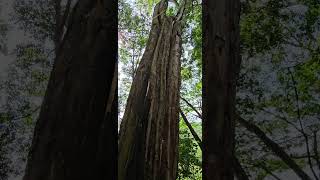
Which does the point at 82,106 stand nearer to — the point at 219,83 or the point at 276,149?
the point at 219,83

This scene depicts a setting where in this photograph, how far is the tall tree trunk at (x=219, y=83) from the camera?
169 cm

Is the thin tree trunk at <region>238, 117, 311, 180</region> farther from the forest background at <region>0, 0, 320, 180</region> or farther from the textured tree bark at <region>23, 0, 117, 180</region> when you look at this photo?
the textured tree bark at <region>23, 0, 117, 180</region>

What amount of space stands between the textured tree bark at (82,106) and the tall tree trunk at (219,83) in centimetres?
A: 51

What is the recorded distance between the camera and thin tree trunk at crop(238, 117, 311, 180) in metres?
1.71

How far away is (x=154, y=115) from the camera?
323cm

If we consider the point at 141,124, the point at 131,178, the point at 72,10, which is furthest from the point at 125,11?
the point at 72,10

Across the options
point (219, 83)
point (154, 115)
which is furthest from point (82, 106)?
point (154, 115)

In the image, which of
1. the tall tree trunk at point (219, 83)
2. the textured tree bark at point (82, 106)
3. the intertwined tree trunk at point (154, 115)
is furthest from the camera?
the intertwined tree trunk at point (154, 115)

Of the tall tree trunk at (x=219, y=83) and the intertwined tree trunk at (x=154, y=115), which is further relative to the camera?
the intertwined tree trunk at (x=154, y=115)

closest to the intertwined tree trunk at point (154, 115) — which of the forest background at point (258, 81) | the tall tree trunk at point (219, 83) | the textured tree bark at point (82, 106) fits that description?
the textured tree bark at point (82, 106)

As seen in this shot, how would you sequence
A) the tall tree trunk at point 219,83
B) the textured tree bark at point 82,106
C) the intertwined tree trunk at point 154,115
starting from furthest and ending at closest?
the intertwined tree trunk at point 154,115
the textured tree bark at point 82,106
the tall tree trunk at point 219,83

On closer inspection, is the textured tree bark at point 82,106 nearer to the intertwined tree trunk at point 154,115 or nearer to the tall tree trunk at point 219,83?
the tall tree trunk at point 219,83

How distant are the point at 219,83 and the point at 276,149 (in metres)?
0.39

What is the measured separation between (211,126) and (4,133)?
984 millimetres
